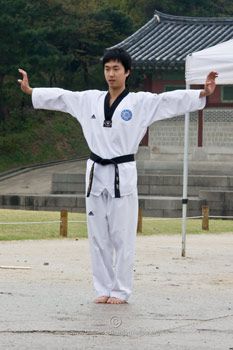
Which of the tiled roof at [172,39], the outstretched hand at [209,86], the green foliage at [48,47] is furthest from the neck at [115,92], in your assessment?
the green foliage at [48,47]

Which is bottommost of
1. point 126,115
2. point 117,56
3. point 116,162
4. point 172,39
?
point 116,162

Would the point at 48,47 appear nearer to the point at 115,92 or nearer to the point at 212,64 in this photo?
the point at 212,64

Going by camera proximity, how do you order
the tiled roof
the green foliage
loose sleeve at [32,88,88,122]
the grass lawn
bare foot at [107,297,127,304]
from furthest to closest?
the green foliage
the tiled roof
the grass lawn
loose sleeve at [32,88,88,122]
bare foot at [107,297,127,304]

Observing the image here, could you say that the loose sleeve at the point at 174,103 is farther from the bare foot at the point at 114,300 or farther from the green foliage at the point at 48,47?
the green foliage at the point at 48,47

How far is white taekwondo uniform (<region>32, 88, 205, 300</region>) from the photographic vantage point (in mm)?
8516

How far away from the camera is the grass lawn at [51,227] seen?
57.1 feet

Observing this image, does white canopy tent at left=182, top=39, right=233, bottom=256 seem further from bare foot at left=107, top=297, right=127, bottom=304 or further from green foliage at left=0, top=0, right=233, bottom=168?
green foliage at left=0, top=0, right=233, bottom=168

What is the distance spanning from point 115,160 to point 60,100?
690 mm

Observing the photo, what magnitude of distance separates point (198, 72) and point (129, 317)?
18.5 ft

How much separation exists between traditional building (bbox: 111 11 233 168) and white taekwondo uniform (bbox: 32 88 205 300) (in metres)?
24.1

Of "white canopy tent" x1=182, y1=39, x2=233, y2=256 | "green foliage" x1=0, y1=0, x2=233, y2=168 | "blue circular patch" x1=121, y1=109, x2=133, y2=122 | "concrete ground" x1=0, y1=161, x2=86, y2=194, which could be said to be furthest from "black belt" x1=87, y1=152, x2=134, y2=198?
"green foliage" x1=0, y1=0, x2=233, y2=168

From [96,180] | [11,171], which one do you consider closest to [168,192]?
[11,171]

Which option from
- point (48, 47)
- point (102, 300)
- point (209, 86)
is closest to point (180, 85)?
point (48, 47)

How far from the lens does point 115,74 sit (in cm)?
861
